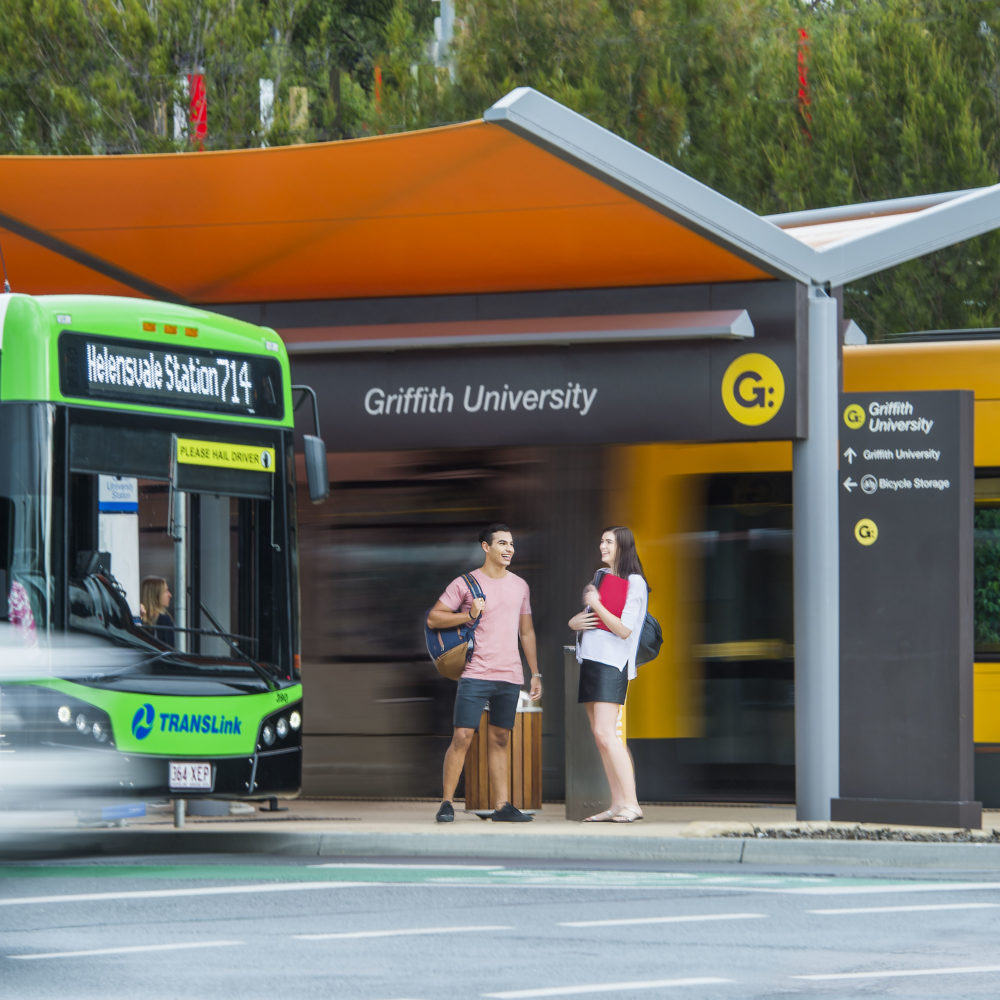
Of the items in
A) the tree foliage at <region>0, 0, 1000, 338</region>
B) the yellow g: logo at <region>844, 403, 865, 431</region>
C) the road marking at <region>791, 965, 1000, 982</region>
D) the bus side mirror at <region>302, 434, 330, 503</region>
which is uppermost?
the tree foliage at <region>0, 0, 1000, 338</region>

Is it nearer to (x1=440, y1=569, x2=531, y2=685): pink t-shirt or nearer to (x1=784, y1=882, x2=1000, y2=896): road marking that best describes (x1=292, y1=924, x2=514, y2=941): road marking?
(x1=784, y1=882, x2=1000, y2=896): road marking

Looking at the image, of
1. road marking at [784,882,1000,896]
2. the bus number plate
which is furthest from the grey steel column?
the bus number plate

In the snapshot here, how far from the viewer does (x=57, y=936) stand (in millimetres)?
8297

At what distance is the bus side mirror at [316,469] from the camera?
1238 centimetres

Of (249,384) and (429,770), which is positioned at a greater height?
(249,384)

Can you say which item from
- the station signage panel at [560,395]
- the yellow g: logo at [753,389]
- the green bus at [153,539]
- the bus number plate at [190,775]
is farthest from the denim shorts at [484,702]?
the yellow g: logo at [753,389]

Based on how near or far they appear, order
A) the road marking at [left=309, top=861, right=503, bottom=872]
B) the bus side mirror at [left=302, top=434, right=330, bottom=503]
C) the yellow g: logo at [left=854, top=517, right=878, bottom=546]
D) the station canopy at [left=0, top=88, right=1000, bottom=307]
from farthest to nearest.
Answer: the yellow g: logo at [left=854, top=517, right=878, bottom=546] → the bus side mirror at [left=302, top=434, right=330, bottom=503] → the station canopy at [left=0, top=88, right=1000, bottom=307] → the road marking at [left=309, top=861, right=503, bottom=872]

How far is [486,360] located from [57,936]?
609 cm

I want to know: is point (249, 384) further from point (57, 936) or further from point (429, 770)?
point (57, 936)

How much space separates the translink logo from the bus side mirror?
4.85 feet

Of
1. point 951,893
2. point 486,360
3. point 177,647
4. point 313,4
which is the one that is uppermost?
point 313,4

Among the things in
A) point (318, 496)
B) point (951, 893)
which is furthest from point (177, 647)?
point (951, 893)

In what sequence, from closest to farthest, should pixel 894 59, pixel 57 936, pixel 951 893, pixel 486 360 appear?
1. pixel 57 936
2. pixel 951 893
3. pixel 486 360
4. pixel 894 59

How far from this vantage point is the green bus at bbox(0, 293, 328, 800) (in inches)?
425
